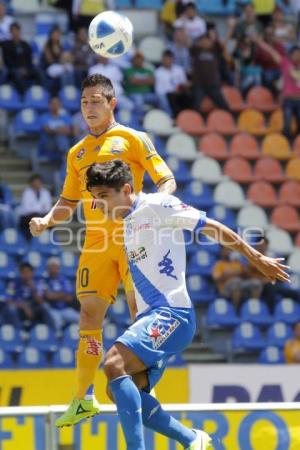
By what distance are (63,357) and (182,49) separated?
563 cm

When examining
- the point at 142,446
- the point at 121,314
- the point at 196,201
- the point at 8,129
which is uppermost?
the point at 8,129

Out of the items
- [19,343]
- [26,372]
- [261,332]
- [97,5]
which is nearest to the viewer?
[26,372]

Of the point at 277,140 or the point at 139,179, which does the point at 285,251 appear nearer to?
the point at 277,140

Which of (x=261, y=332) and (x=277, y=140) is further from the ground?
(x=277, y=140)

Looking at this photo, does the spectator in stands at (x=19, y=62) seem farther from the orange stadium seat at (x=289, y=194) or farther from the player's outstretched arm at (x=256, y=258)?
the player's outstretched arm at (x=256, y=258)

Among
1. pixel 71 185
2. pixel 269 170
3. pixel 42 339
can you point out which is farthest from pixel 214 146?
pixel 71 185

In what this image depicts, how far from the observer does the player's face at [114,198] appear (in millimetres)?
7082

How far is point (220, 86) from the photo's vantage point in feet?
55.2

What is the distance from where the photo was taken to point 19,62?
15.8 metres

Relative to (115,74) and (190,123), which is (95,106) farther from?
(190,123)

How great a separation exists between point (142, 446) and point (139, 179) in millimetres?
2109

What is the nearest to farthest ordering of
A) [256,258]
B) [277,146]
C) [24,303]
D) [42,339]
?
[256,258] → [42,339] → [24,303] → [277,146]

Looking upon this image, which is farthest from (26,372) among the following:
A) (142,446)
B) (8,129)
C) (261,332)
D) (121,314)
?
(142,446)

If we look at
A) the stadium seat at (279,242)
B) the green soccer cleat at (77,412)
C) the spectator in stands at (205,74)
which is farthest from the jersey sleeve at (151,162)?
the spectator in stands at (205,74)
